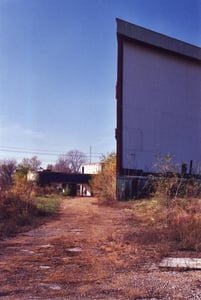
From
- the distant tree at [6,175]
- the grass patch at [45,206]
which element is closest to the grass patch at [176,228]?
the grass patch at [45,206]

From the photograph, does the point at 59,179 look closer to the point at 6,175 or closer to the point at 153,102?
the point at 6,175

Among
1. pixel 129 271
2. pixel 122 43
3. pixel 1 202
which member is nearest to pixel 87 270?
pixel 129 271

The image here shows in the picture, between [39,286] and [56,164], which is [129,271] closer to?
[39,286]

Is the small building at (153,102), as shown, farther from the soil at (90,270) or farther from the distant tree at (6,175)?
the soil at (90,270)

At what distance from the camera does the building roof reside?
19.3m

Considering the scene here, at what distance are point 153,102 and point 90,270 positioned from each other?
16452mm

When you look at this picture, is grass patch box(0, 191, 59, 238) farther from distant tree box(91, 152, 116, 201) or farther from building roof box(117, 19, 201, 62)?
building roof box(117, 19, 201, 62)

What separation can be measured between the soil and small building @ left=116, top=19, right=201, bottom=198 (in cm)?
1201

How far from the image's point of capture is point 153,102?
66.1 feet

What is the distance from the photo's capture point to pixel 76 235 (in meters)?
7.36

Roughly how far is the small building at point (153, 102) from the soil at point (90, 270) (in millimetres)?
12006

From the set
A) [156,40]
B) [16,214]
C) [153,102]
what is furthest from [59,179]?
[16,214]

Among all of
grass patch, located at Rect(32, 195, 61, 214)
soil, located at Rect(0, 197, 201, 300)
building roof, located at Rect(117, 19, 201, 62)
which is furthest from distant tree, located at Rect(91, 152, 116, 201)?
soil, located at Rect(0, 197, 201, 300)

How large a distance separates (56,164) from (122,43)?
197 feet
